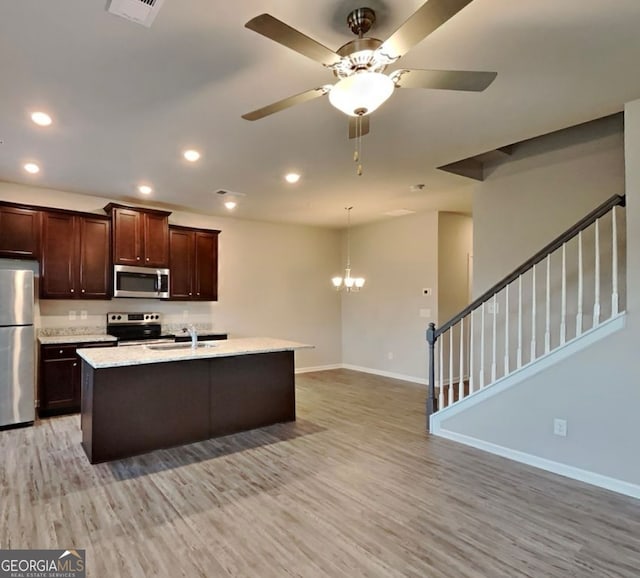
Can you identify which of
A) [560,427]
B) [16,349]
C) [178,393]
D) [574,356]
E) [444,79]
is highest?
[444,79]

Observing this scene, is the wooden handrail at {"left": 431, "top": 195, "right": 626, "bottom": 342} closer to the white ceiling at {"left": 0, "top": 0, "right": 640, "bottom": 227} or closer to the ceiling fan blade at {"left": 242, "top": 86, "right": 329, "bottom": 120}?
the white ceiling at {"left": 0, "top": 0, "right": 640, "bottom": 227}

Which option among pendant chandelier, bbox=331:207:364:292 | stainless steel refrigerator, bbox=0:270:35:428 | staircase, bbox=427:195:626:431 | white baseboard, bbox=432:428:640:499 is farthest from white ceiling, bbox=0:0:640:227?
white baseboard, bbox=432:428:640:499

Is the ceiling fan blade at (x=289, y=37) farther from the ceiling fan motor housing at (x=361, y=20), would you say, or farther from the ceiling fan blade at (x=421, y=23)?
the ceiling fan motor housing at (x=361, y=20)

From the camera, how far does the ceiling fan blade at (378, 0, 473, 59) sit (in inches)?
58.3

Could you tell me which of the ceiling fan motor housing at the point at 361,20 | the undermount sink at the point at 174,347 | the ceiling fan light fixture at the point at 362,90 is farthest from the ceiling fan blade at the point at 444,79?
the undermount sink at the point at 174,347

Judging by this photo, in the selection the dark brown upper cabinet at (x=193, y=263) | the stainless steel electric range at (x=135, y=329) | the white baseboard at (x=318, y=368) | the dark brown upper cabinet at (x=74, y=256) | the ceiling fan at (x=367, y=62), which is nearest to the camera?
the ceiling fan at (x=367, y=62)

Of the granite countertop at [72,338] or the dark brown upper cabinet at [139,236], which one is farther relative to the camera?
the dark brown upper cabinet at [139,236]

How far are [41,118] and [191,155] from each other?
3.92 feet

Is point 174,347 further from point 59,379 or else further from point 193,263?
point 193,263

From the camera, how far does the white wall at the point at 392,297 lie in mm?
6629

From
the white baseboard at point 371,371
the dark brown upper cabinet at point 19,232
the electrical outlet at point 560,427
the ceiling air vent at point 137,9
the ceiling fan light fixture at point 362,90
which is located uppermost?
the ceiling air vent at point 137,9

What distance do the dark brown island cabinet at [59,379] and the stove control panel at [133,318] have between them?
59cm

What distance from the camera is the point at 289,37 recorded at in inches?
66.0

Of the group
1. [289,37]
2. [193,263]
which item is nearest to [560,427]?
[289,37]
